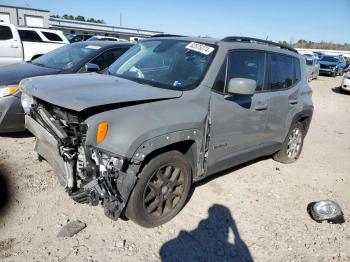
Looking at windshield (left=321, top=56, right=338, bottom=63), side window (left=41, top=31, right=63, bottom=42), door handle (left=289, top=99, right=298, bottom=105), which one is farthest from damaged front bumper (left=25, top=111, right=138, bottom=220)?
windshield (left=321, top=56, right=338, bottom=63)

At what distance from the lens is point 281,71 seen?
15.7 ft

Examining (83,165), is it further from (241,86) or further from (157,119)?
(241,86)

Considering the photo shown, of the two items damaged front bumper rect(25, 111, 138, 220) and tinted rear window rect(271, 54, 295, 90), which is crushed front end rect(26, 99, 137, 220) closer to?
damaged front bumper rect(25, 111, 138, 220)

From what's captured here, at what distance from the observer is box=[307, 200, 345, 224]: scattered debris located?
12.8 ft

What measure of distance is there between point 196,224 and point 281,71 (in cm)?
260

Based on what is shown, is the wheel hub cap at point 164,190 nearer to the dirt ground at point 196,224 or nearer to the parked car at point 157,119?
the parked car at point 157,119

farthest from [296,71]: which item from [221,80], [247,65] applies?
[221,80]

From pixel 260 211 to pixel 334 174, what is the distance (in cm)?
223

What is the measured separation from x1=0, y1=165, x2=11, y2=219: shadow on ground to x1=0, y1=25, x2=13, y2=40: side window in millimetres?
7337

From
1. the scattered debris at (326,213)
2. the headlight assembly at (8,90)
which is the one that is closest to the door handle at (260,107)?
the scattered debris at (326,213)

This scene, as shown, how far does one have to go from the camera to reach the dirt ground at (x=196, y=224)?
3094mm

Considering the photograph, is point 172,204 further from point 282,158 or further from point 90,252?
point 282,158

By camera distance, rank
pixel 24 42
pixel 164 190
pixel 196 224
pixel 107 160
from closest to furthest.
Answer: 1. pixel 107 160
2. pixel 164 190
3. pixel 196 224
4. pixel 24 42

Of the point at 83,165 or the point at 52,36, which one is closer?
the point at 83,165
